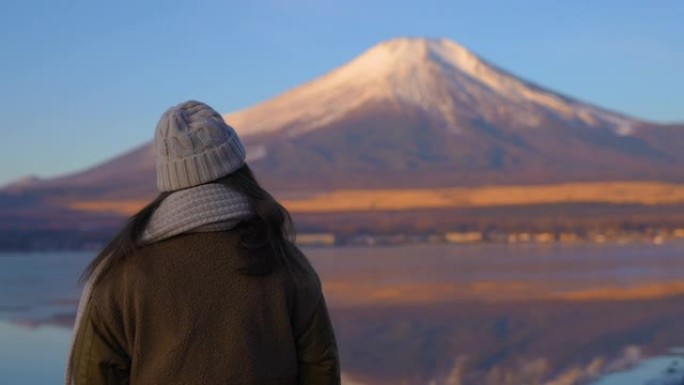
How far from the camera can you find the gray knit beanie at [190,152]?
2082 millimetres

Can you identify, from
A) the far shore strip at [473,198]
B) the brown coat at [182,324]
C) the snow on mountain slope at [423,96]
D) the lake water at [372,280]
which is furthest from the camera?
the snow on mountain slope at [423,96]

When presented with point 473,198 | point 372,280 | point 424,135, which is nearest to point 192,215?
point 372,280

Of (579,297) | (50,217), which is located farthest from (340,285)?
(50,217)

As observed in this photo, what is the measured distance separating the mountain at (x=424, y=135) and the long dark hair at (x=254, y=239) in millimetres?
61353

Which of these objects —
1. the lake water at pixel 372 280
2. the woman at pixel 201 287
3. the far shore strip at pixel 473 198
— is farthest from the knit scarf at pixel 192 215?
the far shore strip at pixel 473 198

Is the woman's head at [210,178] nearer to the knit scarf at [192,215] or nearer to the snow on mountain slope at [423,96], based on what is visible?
the knit scarf at [192,215]

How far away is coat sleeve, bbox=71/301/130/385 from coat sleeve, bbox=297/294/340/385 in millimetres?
277

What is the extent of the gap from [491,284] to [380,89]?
186 ft

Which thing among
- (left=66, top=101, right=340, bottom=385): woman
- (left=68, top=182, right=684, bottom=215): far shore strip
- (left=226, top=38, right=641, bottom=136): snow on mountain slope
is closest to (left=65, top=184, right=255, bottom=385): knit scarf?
(left=66, top=101, right=340, bottom=385): woman

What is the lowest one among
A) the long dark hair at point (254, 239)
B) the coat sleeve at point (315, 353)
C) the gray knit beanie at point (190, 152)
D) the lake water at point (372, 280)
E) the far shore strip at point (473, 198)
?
the lake water at point (372, 280)

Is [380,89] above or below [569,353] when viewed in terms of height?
above

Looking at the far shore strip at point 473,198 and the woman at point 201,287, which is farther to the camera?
the far shore strip at point 473,198

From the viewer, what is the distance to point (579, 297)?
18.7 meters

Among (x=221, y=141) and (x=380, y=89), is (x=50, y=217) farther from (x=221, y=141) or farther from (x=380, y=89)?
(x=221, y=141)
